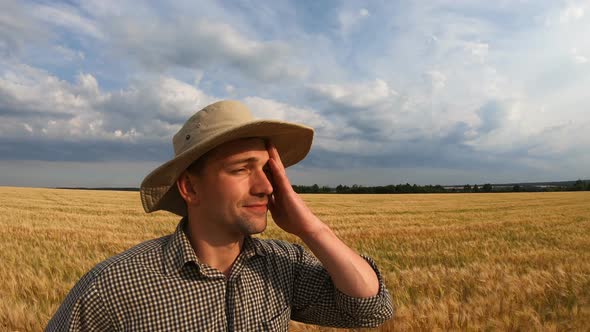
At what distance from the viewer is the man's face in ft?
5.90

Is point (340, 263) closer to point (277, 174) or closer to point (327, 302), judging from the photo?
point (327, 302)

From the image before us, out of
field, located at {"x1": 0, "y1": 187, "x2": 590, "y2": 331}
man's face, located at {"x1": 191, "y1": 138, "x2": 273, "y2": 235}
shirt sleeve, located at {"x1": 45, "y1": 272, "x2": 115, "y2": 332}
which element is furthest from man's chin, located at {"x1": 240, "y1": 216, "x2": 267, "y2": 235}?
field, located at {"x1": 0, "y1": 187, "x2": 590, "y2": 331}

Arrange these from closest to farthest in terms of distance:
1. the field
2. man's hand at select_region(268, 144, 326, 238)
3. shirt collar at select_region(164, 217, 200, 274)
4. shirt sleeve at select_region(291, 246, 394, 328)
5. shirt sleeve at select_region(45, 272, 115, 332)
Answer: shirt sleeve at select_region(45, 272, 115, 332), shirt collar at select_region(164, 217, 200, 274), man's hand at select_region(268, 144, 326, 238), shirt sleeve at select_region(291, 246, 394, 328), the field

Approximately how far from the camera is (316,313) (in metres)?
2.13

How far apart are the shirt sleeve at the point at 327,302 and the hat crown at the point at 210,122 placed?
0.73m

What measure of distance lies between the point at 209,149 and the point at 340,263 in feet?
2.40

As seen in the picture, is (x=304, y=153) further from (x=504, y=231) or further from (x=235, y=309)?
(x=504, y=231)

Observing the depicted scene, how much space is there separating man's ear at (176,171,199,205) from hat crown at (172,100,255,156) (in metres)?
0.12

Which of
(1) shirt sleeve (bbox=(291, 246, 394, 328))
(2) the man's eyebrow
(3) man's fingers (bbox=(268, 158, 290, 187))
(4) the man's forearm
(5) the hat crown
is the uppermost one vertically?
(5) the hat crown

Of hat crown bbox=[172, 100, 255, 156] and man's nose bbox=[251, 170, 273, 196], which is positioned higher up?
hat crown bbox=[172, 100, 255, 156]

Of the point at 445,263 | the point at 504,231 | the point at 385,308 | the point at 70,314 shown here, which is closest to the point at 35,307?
the point at 70,314

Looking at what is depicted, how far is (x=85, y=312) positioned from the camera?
1606 millimetres

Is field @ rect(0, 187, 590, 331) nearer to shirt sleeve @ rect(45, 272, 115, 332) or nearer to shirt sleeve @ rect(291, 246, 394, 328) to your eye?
shirt sleeve @ rect(291, 246, 394, 328)

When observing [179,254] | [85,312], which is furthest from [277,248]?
[85,312]
